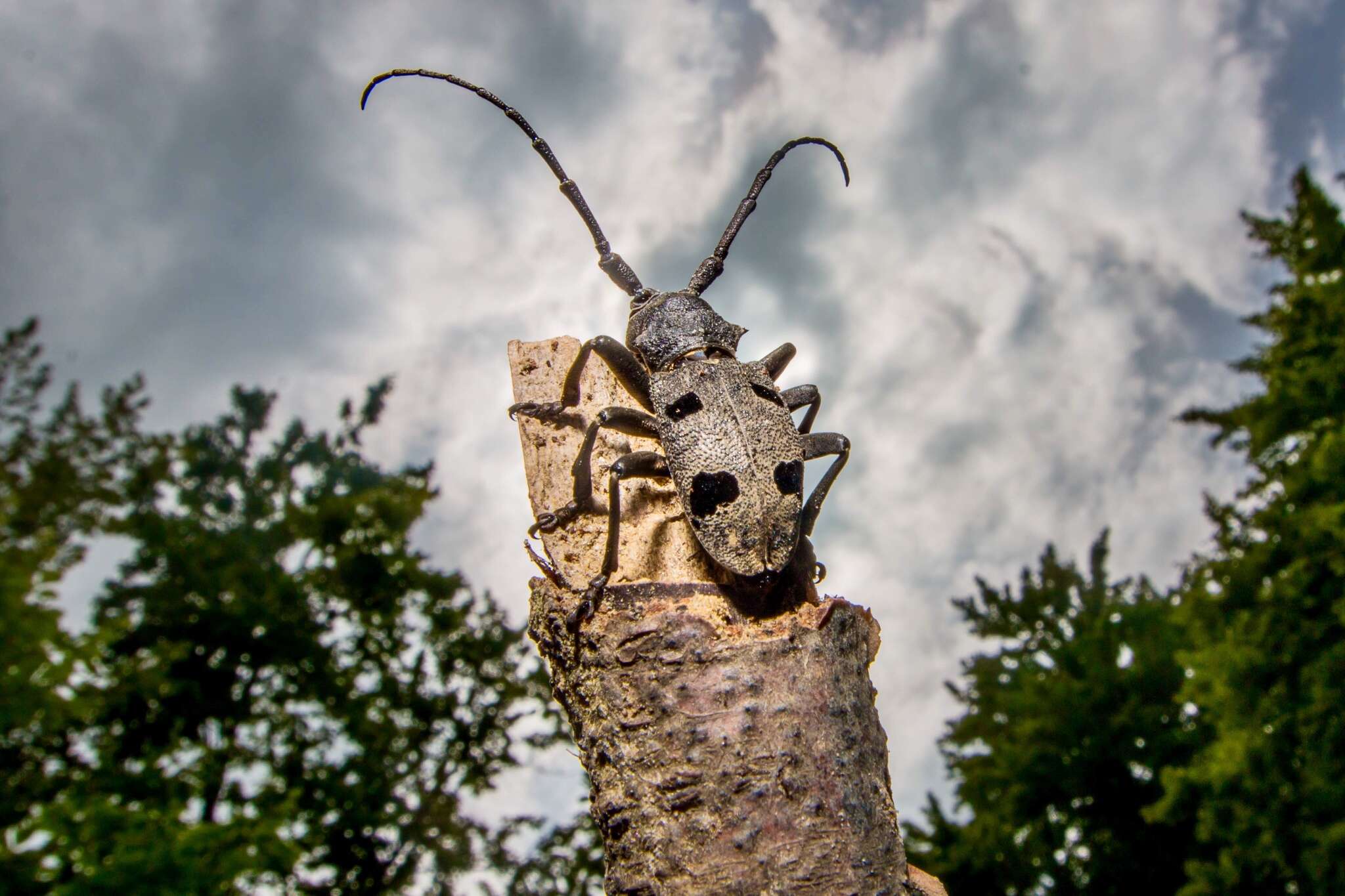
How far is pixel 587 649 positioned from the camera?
1.98 m

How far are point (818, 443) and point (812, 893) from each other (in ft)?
7.07

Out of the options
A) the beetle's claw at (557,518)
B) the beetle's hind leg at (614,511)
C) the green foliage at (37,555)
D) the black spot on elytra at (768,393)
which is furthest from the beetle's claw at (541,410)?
the green foliage at (37,555)

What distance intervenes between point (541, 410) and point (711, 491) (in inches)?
41.6

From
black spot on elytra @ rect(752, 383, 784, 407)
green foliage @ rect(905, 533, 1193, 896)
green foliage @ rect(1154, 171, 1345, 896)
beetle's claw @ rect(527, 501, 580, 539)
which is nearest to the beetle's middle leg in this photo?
black spot on elytra @ rect(752, 383, 784, 407)

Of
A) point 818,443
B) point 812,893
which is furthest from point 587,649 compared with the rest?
point 818,443

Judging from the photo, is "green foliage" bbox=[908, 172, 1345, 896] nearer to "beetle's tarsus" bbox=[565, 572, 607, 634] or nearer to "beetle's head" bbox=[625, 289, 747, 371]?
"beetle's head" bbox=[625, 289, 747, 371]

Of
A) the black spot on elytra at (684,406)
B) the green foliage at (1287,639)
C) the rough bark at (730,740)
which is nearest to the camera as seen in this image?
the rough bark at (730,740)

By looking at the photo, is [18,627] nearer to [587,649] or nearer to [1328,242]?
[587,649]

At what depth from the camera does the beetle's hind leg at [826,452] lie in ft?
10.7

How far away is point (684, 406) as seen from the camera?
3.14 m

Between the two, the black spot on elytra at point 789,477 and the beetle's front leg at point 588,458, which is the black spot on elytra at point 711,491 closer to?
the black spot on elytra at point 789,477

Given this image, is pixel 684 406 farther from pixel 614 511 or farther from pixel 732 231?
pixel 732 231

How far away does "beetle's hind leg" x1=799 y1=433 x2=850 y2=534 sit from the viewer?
325 centimetres

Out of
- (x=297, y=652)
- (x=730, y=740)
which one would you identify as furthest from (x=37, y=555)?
(x=730, y=740)
